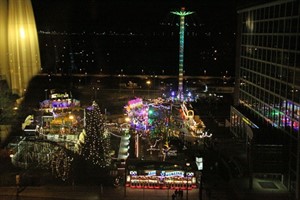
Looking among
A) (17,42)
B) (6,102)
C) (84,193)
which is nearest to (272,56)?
(84,193)

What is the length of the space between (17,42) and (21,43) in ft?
1.00

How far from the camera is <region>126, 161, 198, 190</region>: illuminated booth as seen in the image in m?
13.8

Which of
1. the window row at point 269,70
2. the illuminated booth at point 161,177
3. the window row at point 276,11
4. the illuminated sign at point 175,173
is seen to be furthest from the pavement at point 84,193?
the window row at point 276,11

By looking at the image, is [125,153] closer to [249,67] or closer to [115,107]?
[249,67]

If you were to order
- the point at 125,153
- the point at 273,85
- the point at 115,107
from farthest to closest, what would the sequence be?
the point at 115,107 < the point at 125,153 < the point at 273,85

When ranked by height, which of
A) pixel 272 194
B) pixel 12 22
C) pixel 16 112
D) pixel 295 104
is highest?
pixel 12 22

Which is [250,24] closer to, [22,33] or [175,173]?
[175,173]

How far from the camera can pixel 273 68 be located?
659 inches

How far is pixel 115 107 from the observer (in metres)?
29.0

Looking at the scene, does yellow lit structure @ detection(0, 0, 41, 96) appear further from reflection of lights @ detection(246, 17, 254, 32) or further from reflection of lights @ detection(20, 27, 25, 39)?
reflection of lights @ detection(246, 17, 254, 32)

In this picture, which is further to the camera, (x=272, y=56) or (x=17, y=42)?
(x=17, y=42)

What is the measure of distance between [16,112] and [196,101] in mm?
15270

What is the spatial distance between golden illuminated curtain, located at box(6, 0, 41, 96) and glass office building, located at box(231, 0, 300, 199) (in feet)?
33.2

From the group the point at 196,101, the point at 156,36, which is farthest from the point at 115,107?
the point at 156,36
